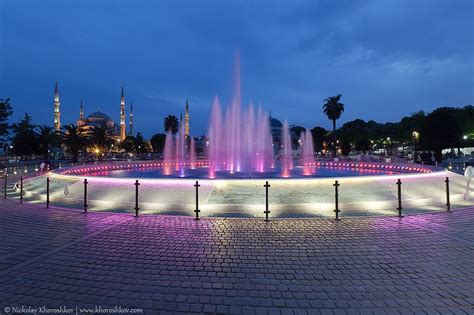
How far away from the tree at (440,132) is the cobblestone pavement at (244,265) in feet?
146

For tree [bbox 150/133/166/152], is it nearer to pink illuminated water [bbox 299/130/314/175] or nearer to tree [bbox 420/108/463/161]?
pink illuminated water [bbox 299/130/314/175]

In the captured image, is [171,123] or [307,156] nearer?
[307,156]

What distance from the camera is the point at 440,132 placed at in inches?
1857

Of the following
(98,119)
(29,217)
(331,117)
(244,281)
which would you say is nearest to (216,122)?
(29,217)

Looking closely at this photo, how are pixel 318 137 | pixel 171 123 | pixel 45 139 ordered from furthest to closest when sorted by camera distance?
1. pixel 318 137
2. pixel 171 123
3. pixel 45 139

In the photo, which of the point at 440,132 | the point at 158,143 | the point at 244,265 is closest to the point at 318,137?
the point at 158,143

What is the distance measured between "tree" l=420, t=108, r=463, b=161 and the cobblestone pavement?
146ft

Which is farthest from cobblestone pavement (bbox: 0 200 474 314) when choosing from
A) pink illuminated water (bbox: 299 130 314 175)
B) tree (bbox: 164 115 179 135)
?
tree (bbox: 164 115 179 135)

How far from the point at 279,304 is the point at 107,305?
105 inches

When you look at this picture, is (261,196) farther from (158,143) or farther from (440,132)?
(158,143)

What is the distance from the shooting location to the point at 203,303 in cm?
484

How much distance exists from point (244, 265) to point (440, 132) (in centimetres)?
5171

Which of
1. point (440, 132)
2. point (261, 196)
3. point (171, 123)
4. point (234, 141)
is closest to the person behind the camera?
point (261, 196)

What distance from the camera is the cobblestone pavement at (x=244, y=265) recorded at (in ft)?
16.0
